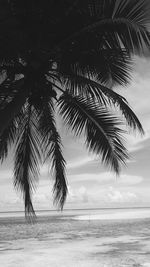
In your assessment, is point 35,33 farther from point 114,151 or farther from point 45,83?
point 114,151

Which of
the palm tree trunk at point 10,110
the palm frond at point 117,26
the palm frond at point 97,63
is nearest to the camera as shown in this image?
the palm frond at point 117,26

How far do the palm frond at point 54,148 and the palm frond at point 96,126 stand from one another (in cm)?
45

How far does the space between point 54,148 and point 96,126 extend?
1.50m

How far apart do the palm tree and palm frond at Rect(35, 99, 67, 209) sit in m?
0.13

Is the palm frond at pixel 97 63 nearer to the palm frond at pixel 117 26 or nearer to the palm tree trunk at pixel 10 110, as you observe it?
the palm frond at pixel 117 26

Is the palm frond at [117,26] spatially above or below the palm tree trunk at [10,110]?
above

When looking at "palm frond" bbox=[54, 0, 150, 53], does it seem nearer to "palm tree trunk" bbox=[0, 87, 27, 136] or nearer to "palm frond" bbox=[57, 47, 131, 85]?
"palm frond" bbox=[57, 47, 131, 85]

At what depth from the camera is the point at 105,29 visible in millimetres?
5926

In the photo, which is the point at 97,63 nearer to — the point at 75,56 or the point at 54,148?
the point at 75,56

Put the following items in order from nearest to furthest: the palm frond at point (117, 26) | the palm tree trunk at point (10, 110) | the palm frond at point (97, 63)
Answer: the palm frond at point (117, 26)
the palm tree trunk at point (10, 110)
the palm frond at point (97, 63)

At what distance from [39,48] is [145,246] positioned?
10691mm

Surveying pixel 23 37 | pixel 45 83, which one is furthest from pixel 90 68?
pixel 23 37

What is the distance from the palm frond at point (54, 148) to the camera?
7.95m

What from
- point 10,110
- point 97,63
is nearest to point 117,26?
point 97,63
